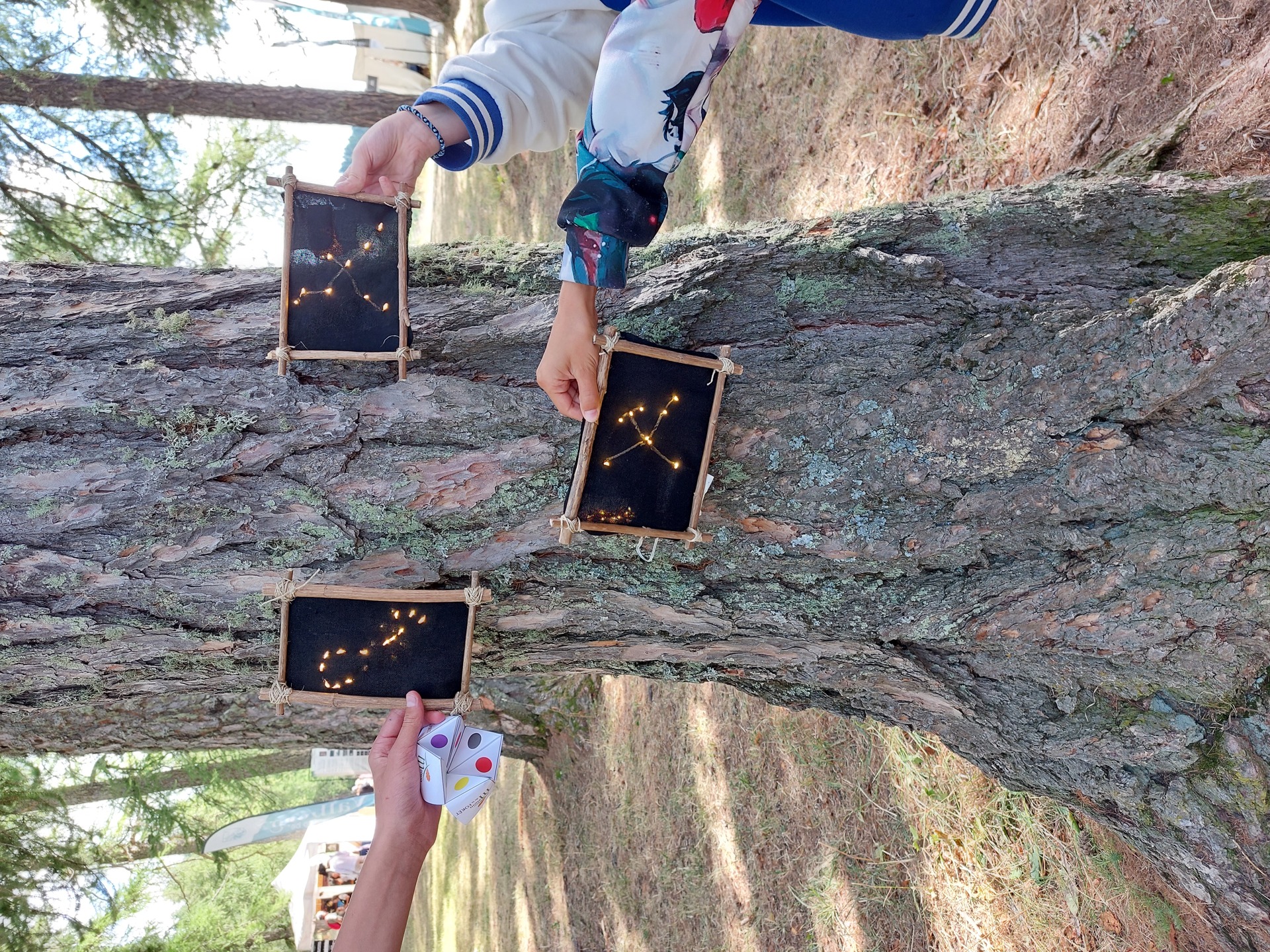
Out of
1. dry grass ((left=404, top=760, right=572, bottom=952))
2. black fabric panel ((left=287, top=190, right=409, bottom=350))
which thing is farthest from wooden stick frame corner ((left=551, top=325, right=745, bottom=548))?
dry grass ((left=404, top=760, right=572, bottom=952))

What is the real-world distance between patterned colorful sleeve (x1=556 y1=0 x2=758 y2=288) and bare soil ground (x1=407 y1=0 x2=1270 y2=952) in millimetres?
1559

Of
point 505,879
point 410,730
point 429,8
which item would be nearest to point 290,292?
point 410,730

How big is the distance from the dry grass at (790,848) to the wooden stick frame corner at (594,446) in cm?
180

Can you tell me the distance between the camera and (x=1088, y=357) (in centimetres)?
165

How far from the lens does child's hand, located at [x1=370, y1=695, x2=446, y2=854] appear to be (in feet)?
6.02

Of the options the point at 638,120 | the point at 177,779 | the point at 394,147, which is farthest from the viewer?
the point at 177,779

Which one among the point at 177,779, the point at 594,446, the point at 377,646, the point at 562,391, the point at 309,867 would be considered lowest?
the point at 309,867

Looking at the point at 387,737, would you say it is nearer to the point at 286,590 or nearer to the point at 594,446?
the point at 286,590

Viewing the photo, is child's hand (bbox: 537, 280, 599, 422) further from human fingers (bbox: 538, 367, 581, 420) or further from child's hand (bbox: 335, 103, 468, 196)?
child's hand (bbox: 335, 103, 468, 196)

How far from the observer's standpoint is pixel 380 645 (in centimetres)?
179

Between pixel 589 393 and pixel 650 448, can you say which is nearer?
pixel 589 393

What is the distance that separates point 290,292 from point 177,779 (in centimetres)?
666

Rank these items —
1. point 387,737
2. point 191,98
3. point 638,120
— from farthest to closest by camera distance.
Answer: point 191,98
point 387,737
point 638,120

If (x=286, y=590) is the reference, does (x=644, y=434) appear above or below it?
above
